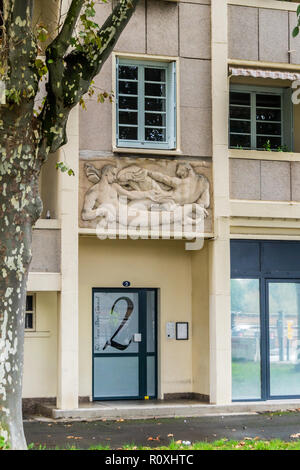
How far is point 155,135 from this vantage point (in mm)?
18438

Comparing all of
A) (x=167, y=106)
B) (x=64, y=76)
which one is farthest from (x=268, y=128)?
(x=64, y=76)

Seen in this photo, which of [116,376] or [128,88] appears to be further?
[116,376]

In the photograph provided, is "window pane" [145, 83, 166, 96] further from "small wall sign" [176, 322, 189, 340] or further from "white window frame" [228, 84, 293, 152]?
"small wall sign" [176, 322, 189, 340]

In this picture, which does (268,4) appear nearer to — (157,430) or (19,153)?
(157,430)

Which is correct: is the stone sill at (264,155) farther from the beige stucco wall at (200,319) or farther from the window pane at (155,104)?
the beige stucco wall at (200,319)

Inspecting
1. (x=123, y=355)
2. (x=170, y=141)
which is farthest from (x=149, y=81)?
(x=123, y=355)

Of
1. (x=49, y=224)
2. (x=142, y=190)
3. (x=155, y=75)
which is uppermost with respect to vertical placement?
(x=155, y=75)

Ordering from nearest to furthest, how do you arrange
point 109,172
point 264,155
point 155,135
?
1. point 109,172
2. point 155,135
3. point 264,155

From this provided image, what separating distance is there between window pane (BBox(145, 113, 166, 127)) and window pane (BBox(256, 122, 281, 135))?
2.15 meters

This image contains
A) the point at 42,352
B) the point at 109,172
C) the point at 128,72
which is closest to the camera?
the point at 109,172

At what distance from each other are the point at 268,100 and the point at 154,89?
262 centimetres

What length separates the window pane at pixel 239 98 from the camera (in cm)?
1941

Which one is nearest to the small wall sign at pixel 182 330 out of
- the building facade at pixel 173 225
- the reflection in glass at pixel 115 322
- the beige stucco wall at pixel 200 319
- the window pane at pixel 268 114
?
the building facade at pixel 173 225
